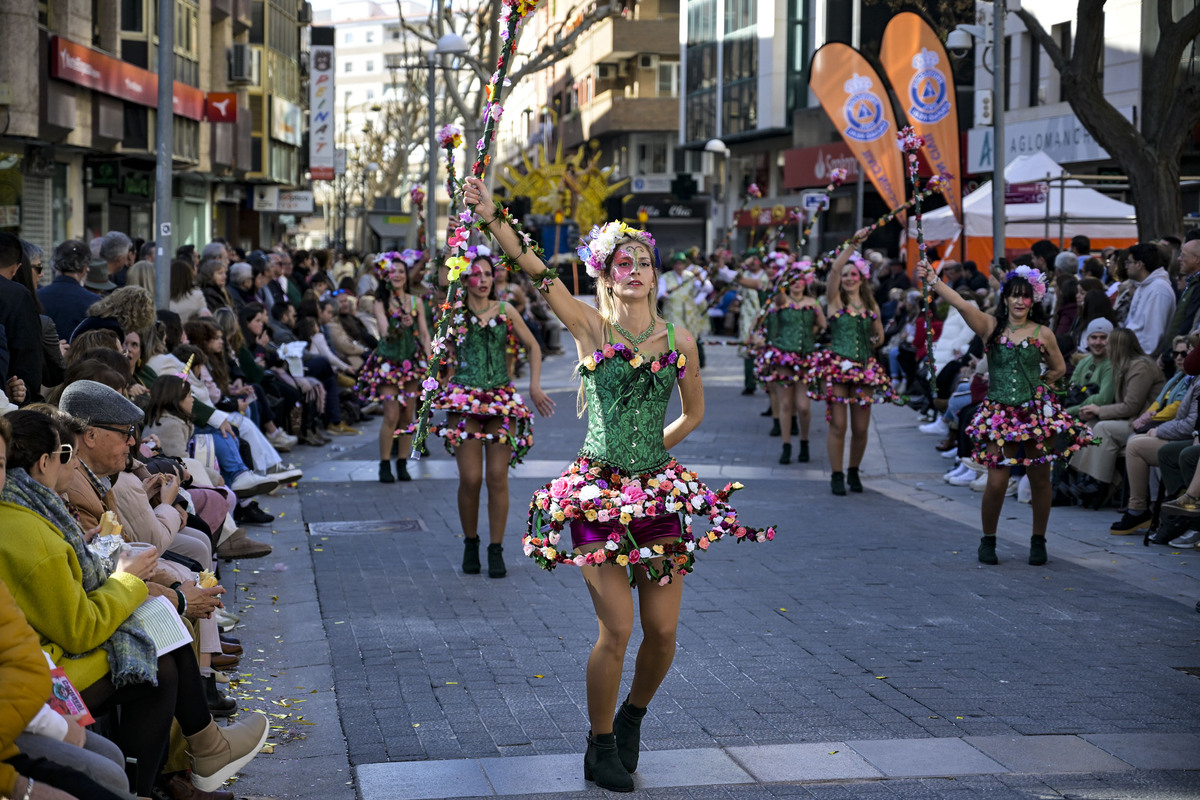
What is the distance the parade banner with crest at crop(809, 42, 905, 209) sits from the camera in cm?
2122

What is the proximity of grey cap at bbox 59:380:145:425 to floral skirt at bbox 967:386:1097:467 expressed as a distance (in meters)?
5.69

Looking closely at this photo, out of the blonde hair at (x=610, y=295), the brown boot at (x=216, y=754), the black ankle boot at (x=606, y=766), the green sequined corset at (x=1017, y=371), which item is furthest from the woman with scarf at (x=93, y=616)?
the green sequined corset at (x=1017, y=371)

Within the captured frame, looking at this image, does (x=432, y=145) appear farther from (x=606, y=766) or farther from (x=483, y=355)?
(x=606, y=766)

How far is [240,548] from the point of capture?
955cm

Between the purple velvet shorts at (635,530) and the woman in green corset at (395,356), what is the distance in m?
7.92

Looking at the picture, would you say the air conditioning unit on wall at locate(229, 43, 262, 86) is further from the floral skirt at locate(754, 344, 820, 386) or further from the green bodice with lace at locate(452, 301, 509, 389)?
the green bodice with lace at locate(452, 301, 509, 389)

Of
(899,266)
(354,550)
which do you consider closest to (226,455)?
(354,550)

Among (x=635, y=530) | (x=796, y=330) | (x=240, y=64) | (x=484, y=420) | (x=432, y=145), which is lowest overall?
(x=635, y=530)

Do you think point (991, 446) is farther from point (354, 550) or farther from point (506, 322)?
point (354, 550)

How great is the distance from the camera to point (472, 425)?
359 inches

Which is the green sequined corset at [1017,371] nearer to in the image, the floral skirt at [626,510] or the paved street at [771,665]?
the paved street at [771,665]

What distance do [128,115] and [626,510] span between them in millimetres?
23951

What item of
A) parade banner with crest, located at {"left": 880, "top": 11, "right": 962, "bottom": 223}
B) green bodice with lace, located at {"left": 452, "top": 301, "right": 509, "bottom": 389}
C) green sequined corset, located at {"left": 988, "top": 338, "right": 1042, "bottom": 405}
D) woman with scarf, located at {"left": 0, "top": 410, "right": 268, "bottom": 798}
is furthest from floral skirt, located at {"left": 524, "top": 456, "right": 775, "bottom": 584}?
parade banner with crest, located at {"left": 880, "top": 11, "right": 962, "bottom": 223}

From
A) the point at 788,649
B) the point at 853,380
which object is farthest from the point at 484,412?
the point at 853,380
